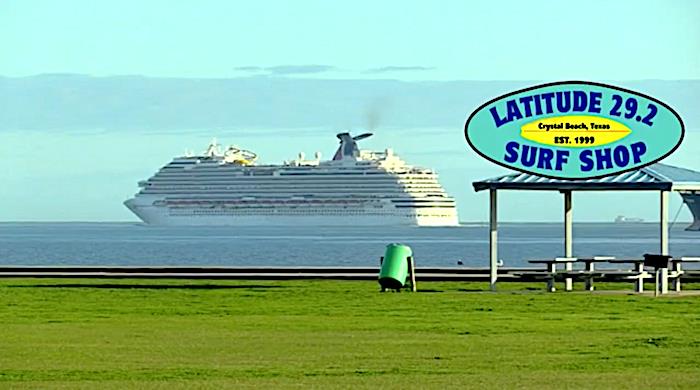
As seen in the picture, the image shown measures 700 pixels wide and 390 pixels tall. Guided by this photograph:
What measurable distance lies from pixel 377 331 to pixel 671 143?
791 centimetres

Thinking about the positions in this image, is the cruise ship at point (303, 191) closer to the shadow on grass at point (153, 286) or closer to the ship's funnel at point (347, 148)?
the ship's funnel at point (347, 148)

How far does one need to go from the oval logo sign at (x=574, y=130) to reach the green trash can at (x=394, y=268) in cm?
165

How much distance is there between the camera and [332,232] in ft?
403

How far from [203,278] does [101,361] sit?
47.2 feet

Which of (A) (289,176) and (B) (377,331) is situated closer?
(B) (377,331)

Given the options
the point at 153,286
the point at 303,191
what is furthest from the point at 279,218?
the point at 153,286

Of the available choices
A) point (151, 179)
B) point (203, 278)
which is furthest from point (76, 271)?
point (151, 179)

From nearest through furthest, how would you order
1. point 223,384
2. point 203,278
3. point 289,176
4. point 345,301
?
point 223,384
point 345,301
point 203,278
point 289,176

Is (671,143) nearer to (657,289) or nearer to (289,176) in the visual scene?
(657,289)

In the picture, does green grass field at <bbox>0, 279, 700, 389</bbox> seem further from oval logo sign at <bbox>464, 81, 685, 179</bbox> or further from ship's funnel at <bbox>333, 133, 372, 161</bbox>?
ship's funnel at <bbox>333, 133, 372, 161</bbox>

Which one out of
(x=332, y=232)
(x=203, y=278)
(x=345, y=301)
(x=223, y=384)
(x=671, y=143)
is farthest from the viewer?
(x=332, y=232)

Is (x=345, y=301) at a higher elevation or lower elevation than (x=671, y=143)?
lower

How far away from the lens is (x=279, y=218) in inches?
4237

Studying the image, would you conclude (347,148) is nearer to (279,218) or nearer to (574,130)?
(279,218)
